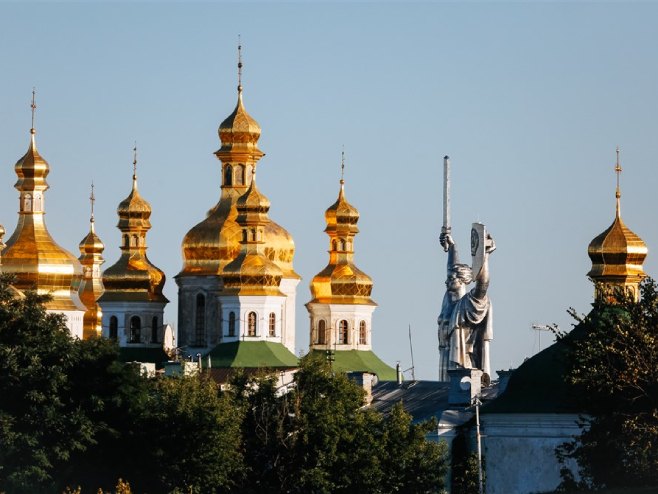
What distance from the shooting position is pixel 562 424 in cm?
6956

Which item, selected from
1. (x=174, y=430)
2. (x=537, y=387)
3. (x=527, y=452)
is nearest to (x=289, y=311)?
(x=537, y=387)

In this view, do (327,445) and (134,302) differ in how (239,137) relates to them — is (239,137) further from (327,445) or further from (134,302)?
(327,445)

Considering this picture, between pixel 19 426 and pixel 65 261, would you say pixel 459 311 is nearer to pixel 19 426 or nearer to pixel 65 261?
pixel 65 261

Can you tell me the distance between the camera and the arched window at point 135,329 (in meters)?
105

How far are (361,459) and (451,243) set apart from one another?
33.2 metres

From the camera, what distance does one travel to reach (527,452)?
229 ft

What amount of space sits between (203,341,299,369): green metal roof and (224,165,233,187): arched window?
780 cm

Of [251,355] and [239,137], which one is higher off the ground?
[239,137]

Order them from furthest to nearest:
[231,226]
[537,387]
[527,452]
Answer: [231,226]
[537,387]
[527,452]

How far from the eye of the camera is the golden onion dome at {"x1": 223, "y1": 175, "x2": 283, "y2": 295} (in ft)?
329

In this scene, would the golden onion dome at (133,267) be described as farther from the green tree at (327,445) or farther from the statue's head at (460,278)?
the green tree at (327,445)

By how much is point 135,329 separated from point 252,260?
603cm

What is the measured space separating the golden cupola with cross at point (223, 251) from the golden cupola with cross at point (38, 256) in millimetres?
3887

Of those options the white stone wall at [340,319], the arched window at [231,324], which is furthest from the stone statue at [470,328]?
the white stone wall at [340,319]
